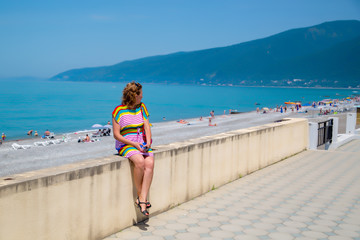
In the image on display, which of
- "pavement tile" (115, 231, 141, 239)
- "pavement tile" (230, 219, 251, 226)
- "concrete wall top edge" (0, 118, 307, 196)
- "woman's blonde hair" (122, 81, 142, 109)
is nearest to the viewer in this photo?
"concrete wall top edge" (0, 118, 307, 196)

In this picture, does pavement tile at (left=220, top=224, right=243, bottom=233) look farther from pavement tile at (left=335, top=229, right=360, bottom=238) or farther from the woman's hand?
the woman's hand

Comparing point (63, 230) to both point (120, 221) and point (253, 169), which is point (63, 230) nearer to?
point (120, 221)

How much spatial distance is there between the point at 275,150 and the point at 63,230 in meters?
5.72

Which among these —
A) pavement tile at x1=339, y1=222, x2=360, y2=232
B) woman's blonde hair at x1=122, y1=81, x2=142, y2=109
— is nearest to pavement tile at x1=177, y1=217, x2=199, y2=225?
woman's blonde hair at x1=122, y1=81, x2=142, y2=109

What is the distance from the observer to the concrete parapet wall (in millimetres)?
2807

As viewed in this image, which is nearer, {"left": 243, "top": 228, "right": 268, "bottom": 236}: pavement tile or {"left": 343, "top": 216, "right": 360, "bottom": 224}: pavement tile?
{"left": 243, "top": 228, "right": 268, "bottom": 236}: pavement tile

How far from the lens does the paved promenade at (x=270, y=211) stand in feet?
13.1

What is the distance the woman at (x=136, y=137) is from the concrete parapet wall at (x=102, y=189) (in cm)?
13

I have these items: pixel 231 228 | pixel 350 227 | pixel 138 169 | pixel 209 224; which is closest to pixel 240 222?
pixel 231 228

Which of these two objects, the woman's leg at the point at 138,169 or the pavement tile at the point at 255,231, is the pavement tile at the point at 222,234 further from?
the woman's leg at the point at 138,169

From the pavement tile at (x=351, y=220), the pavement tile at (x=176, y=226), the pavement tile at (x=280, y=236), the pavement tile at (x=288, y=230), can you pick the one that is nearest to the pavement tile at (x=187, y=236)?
the pavement tile at (x=176, y=226)

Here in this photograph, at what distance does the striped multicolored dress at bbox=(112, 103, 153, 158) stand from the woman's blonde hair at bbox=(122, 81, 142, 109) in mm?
60

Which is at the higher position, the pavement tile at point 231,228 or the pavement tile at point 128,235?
the pavement tile at point 128,235

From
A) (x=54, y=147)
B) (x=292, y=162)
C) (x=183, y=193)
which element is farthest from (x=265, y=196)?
(x=54, y=147)
